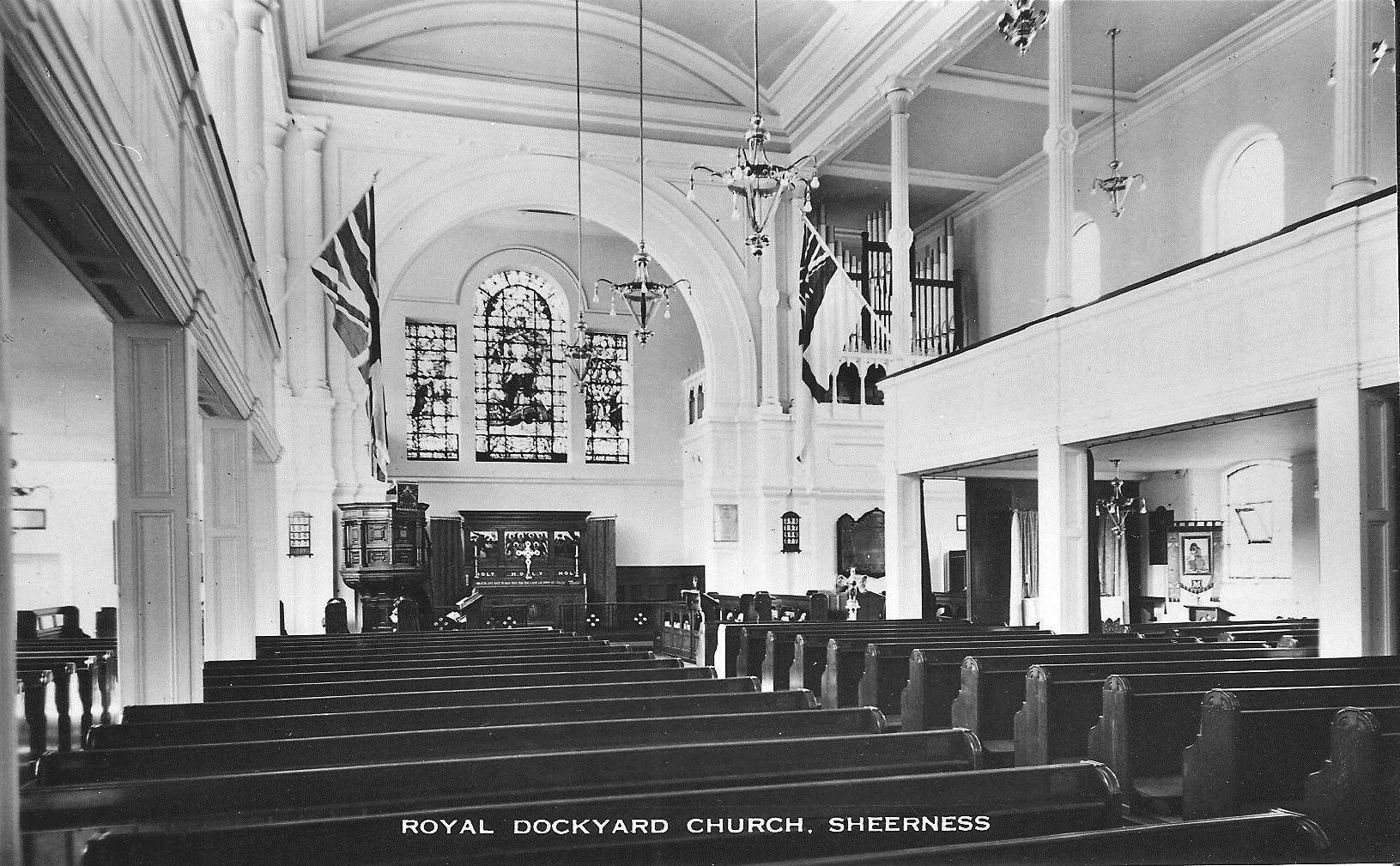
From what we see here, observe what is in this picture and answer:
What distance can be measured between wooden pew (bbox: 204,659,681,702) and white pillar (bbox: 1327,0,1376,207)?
16.5ft

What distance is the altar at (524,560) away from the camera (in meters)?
16.4

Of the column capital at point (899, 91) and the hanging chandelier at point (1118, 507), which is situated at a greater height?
the column capital at point (899, 91)

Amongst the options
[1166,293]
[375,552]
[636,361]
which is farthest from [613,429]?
[1166,293]

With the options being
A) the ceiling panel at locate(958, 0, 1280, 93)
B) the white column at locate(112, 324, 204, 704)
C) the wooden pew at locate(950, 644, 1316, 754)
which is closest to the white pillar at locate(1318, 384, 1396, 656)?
the wooden pew at locate(950, 644, 1316, 754)

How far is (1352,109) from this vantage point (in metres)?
6.22

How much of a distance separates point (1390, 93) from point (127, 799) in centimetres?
1111

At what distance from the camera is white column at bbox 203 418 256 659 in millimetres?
6922

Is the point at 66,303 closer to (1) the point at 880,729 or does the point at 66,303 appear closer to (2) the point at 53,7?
(2) the point at 53,7

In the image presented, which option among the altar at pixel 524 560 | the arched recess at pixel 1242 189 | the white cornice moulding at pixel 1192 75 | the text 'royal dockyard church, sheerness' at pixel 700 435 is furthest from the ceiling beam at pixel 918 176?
the altar at pixel 524 560

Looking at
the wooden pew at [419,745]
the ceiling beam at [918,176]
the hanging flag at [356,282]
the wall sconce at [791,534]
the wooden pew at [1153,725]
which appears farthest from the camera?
the ceiling beam at [918,176]

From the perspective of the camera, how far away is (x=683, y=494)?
18.8 meters

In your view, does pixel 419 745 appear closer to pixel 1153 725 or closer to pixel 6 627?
pixel 6 627

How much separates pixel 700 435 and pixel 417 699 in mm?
11990

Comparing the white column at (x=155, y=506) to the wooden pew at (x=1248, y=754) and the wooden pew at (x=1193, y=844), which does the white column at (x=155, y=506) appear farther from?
the wooden pew at (x=1248, y=754)
